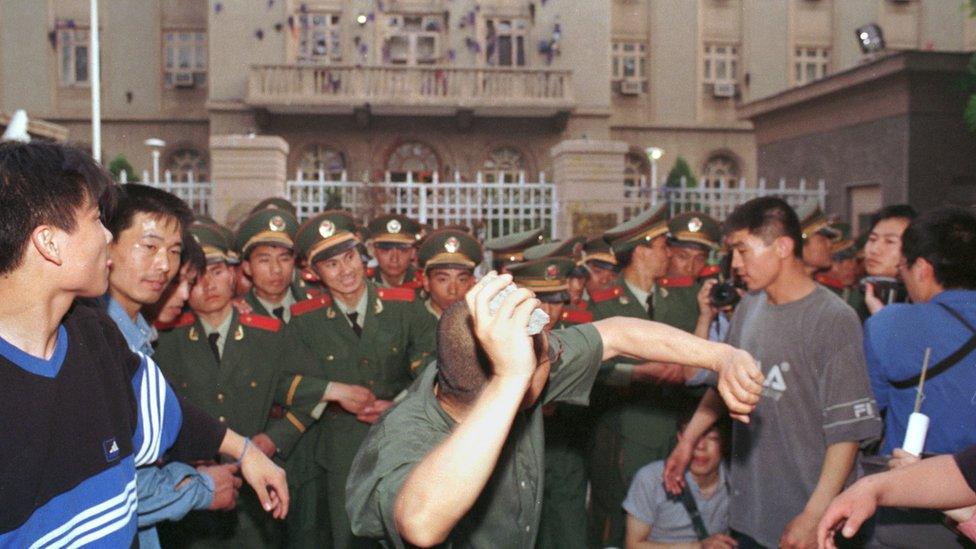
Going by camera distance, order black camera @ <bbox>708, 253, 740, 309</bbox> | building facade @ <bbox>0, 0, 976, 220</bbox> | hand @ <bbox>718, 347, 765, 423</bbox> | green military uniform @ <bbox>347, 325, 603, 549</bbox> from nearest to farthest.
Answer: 1. green military uniform @ <bbox>347, 325, 603, 549</bbox>
2. hand @ <bbox>718, 347, 765, 423</bbox>
3. black camera @ <bbox>708, 253, 740, 309</bbox>
4. building facade @ <bbox>0, 0, 976, 220</bbox>

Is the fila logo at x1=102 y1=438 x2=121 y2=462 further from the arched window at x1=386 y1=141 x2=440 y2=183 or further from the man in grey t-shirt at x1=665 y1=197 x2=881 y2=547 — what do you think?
the arched window at x1=386 y1=141 x2=440 y2=183

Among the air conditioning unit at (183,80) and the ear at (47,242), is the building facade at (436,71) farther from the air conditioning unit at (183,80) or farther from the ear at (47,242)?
the ear at (47,242)

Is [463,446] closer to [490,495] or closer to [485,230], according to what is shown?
[490,495]

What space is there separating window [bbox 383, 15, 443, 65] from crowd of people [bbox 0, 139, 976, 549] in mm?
18421

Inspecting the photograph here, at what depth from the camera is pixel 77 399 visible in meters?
2.10

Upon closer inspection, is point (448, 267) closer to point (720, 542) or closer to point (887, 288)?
point (720, 542)

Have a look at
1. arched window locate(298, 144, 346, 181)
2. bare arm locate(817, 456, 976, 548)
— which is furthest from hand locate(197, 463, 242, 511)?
arched window locate(298, 144, 346, 181)

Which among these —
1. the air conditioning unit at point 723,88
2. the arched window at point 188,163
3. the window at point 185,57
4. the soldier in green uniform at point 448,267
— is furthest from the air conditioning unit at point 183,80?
the soldier in green uniform at point 448,267

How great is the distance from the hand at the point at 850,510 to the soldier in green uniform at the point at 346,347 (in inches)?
109

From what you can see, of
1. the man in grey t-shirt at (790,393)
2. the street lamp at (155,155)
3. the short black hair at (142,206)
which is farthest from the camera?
the street lamp at (155,155)

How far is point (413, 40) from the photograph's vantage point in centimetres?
2470

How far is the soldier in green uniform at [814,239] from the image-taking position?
266 inches

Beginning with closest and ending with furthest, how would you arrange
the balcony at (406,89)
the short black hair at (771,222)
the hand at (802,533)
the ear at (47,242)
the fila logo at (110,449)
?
the ear at (47,242) < the fila logo at (110,449) < the hand at (802,533) < the short black hair at (771,222) < the balcony at (406,89)

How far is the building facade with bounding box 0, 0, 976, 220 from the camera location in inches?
A: 924
